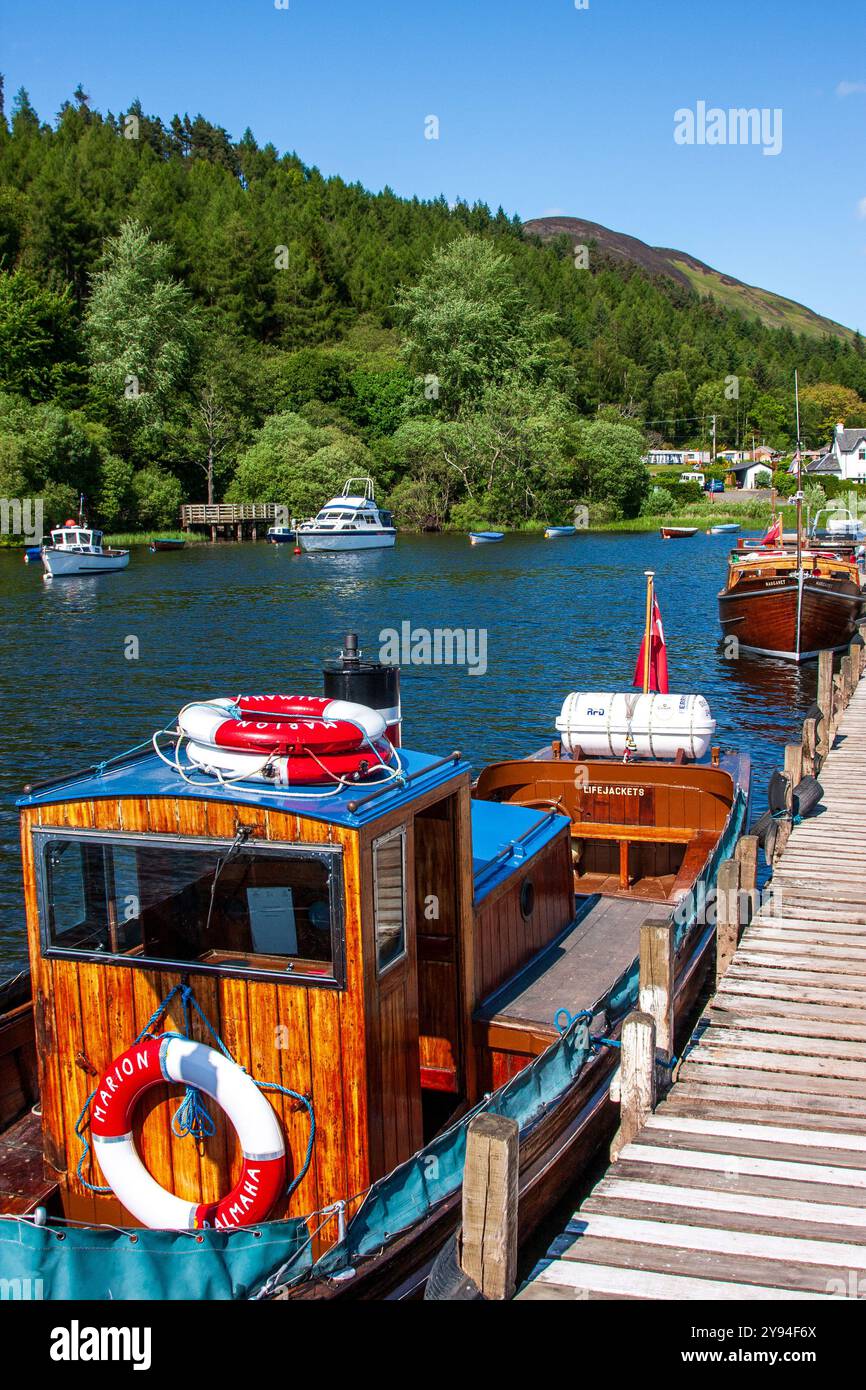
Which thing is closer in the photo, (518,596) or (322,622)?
(322,622)

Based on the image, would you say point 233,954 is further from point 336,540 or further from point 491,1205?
point 336,540

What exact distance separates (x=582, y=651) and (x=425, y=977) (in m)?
35.6

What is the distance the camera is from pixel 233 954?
7312 mm

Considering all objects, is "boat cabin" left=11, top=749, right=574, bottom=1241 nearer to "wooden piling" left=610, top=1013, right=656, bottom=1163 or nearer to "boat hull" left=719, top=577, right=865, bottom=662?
"wooden piling" left=610, top=1013, right=656, bottom=1163

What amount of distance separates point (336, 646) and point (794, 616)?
16.8m

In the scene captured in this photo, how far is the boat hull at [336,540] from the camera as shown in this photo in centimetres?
8231

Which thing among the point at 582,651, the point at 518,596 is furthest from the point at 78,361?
the point at 582,651

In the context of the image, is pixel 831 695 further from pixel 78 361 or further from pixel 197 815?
pixel 78 361

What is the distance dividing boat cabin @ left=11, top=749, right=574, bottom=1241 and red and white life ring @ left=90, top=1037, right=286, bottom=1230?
0.15 meters

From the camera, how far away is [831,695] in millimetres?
23438

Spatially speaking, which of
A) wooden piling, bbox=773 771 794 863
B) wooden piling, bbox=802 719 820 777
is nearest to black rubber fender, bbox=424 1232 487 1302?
wooden piling, bbox=773 771 794 863

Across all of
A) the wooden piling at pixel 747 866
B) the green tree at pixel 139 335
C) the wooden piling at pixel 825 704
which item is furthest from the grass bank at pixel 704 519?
the wooden piling at pixel 747 866

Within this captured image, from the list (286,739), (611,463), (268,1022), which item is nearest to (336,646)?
(286,739)

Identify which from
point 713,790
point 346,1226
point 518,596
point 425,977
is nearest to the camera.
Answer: point 346,1226
